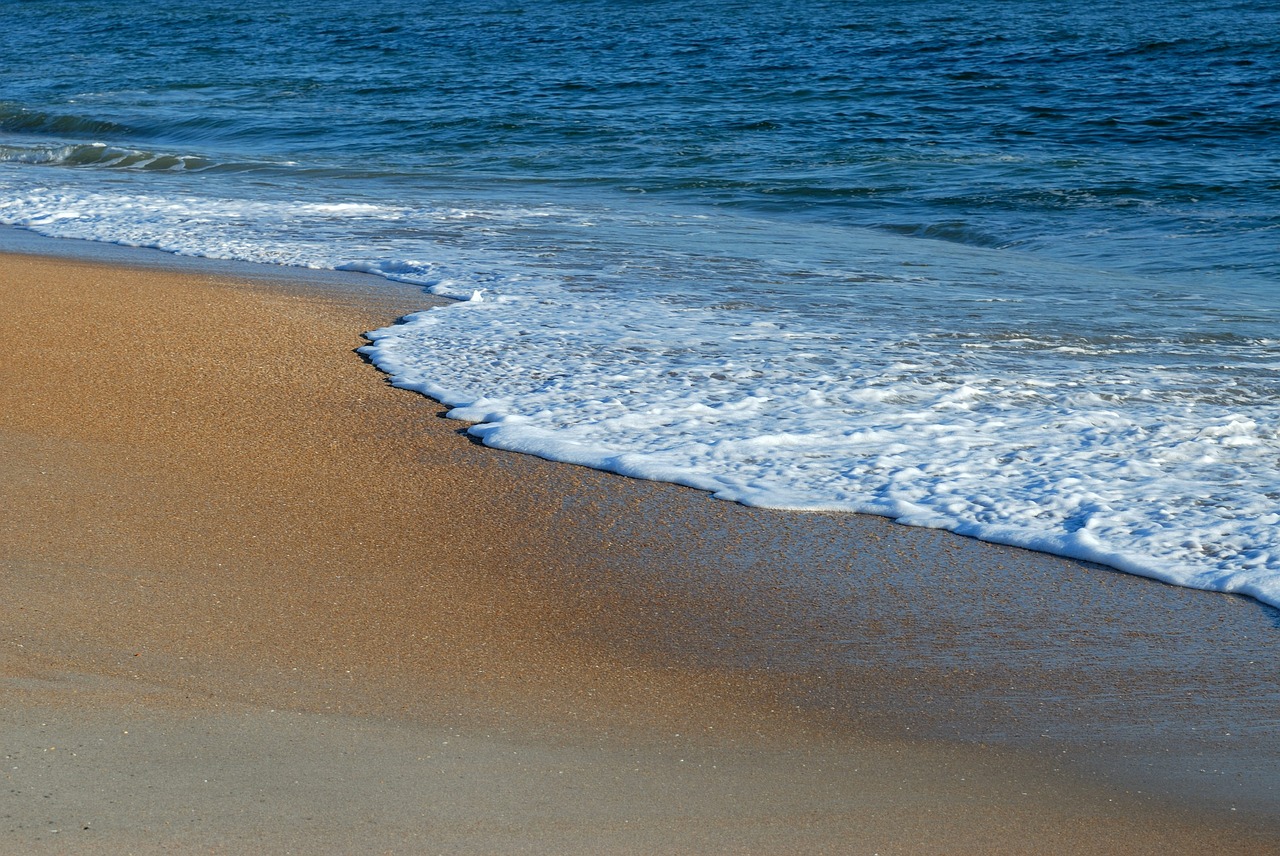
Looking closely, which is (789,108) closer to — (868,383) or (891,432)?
(868,383)

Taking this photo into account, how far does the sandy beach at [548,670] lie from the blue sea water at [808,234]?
37cm

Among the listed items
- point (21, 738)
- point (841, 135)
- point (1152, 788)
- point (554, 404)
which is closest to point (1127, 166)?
point (841, 135)

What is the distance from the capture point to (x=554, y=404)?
4723 millimetres

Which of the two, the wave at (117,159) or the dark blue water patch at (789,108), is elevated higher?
the dark blue water patch at (789,108)

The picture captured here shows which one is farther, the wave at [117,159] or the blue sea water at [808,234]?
the wave at [117,159]

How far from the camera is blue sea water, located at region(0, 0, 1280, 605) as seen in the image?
4121 mm

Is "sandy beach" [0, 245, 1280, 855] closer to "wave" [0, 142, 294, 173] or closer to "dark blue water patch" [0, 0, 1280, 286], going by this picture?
"dark blue water patch" [0, 0, 1280, 286]

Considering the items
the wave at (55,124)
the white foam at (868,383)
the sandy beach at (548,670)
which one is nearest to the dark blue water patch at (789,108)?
the wave at (55,124)

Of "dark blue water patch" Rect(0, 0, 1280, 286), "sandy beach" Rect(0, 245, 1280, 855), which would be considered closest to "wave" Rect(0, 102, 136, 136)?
"dark blue water patch" Rect(0, 0, 1280, 286)

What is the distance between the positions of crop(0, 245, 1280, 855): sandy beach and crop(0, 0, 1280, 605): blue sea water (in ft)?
1.23

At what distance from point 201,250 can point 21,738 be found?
6412 millimetres

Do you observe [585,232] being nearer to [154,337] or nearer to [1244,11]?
[154,337]

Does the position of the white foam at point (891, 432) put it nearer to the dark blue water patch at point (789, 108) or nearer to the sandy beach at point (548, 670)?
the sandy beach at point (548, 670)

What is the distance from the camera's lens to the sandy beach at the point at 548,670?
2211mm
